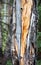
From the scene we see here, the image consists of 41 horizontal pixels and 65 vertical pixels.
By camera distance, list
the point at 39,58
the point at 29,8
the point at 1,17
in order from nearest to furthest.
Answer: the point at 29,8
the point at 39,58
the point at 1,17

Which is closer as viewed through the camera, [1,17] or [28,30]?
[28,30]

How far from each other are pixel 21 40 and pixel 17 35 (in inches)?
3.0

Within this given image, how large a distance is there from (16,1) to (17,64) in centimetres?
72

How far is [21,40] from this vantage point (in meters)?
2.92

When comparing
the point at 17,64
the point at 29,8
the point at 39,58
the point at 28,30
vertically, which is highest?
the point at 29,8

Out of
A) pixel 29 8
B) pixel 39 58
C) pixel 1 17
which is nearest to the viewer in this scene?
pixel 29 8

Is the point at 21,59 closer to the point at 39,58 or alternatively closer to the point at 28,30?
the point at 28,30

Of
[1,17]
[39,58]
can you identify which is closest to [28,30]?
[39,58]

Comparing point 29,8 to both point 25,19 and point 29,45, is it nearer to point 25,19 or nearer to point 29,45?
point 25,19

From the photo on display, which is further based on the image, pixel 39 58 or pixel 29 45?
pixel 39 58

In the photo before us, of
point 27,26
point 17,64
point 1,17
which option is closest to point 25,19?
point 27,26

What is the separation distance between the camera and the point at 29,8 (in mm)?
2881

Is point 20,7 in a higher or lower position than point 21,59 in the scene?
higher

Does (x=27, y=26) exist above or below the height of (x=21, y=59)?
above
